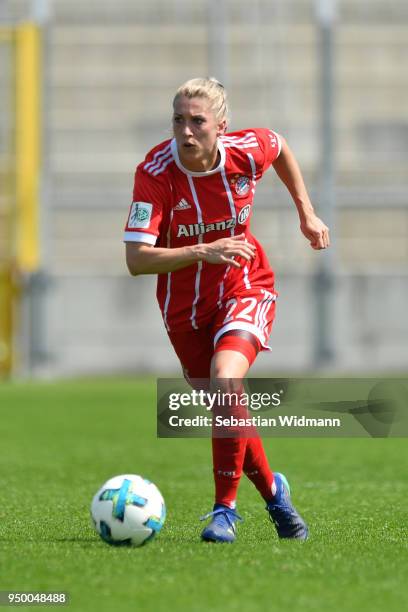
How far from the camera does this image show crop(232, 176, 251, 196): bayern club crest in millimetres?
4743

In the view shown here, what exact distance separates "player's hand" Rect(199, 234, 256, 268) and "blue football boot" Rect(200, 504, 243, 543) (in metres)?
0.95

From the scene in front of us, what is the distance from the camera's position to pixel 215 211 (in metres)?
4.68

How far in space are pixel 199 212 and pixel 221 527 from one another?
121cm

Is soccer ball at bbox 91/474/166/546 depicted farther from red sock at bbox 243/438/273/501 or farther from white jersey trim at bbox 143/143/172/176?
white jersey trim at bbox 143/143/172/176

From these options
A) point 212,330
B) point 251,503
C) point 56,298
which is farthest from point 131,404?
point 212,330

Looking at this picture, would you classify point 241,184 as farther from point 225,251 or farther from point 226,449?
point 226,449

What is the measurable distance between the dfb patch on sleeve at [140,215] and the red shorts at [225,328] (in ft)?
1.65

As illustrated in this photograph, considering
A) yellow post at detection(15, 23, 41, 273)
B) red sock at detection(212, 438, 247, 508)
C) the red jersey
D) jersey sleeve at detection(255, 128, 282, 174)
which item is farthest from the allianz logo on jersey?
yellow post at detection(15, 23, 41, 273)

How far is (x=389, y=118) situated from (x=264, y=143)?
42.5ft

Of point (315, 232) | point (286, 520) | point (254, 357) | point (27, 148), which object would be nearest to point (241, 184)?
point (315, 232)

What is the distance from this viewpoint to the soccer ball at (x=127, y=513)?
14.3 ft

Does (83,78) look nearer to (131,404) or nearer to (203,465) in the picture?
(131,404)

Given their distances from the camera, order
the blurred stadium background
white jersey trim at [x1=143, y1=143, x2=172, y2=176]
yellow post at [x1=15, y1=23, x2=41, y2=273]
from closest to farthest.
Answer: white jersey trim at [x1=143, y1=143, x2=172, y2=176], yellow post at [x1=15, y1=23, x2=41, y2=273], the blurred stadium background

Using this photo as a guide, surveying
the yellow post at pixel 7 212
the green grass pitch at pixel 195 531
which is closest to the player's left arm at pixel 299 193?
the green grass pitch at pixel 195 531
